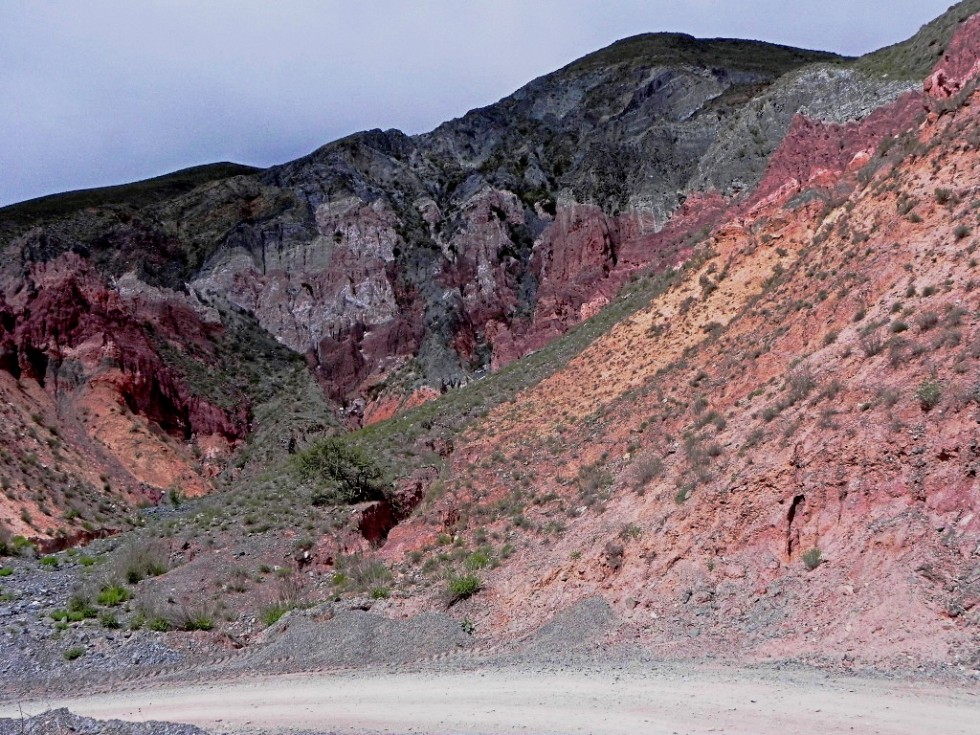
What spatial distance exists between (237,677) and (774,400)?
11500mm

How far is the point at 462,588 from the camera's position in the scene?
49.4 feet

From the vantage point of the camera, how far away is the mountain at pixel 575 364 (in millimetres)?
11570

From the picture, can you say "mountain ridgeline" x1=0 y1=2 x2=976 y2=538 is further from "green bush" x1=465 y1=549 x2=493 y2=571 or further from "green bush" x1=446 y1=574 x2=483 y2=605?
"green bush" x1=446 y1=574 x2=483 y2=605

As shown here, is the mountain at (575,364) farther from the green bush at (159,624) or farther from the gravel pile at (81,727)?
the gravel pile at (81,727)

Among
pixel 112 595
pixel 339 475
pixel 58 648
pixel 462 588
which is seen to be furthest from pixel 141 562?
pixel 462 588

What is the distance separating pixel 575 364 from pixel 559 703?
2131cm

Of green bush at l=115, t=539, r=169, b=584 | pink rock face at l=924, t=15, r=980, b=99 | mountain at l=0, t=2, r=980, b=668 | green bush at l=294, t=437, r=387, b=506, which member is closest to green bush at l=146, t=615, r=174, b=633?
mountain at l=0, t=2, r=980, b=668

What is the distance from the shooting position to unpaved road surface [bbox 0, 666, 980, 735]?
24.5ft

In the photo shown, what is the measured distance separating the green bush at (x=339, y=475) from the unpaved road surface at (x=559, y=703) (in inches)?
443

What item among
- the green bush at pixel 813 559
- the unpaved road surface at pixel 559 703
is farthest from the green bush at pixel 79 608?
the green bush at pixel 813 559

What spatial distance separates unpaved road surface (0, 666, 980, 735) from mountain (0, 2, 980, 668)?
3.68 ft

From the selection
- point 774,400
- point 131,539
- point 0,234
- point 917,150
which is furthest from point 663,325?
point 0,234

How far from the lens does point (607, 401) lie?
2498 centimetres

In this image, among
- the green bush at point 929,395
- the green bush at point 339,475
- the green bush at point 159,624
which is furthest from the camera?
the green bush at point 339,475
